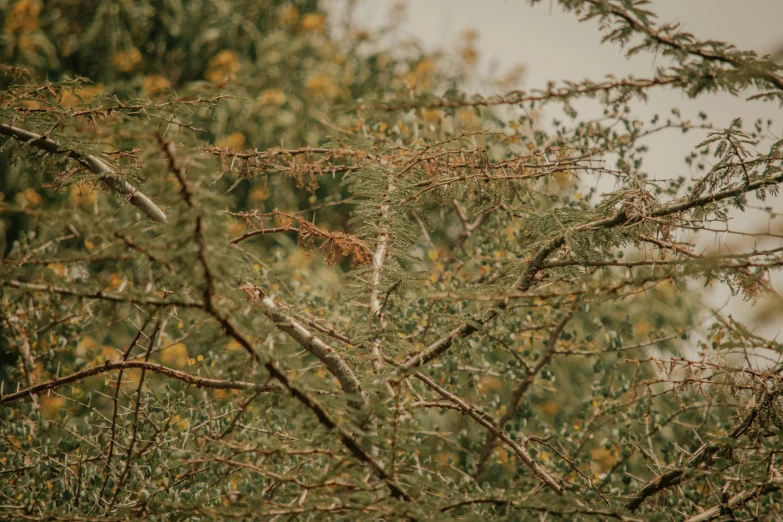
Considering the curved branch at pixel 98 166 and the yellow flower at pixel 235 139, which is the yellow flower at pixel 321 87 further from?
the curved branch at pixel 98 166

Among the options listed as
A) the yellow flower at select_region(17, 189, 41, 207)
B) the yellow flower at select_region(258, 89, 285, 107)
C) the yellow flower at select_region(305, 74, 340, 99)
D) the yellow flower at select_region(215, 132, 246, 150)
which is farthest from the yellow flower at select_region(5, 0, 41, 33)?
the yellow flower at select_region(305, 74, 340, 99)

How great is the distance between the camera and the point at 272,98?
22.2 ft

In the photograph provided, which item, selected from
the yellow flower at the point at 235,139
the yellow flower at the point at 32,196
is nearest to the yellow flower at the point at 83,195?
the yellow flower at the point at 32,196

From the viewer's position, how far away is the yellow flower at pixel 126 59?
6773 millimetres

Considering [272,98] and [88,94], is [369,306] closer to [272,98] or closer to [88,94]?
[88,94]

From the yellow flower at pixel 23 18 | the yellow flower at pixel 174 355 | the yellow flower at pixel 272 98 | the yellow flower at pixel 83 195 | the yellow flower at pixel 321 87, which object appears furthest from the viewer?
the yellow flower at pixel 321 87

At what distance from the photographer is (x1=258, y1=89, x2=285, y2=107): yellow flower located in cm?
675

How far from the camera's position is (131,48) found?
6.89 m

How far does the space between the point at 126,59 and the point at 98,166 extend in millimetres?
5589

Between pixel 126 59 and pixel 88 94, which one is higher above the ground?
pixel 126 59

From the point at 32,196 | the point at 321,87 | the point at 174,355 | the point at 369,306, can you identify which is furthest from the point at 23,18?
the point at 369,306

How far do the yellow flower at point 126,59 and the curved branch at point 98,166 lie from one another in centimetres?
543

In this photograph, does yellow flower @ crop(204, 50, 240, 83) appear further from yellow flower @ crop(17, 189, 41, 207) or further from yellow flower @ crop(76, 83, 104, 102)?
yellow flower @ crop(17, 189, 41, 207)

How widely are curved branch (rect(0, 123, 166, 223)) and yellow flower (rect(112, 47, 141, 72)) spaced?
17.8ft
